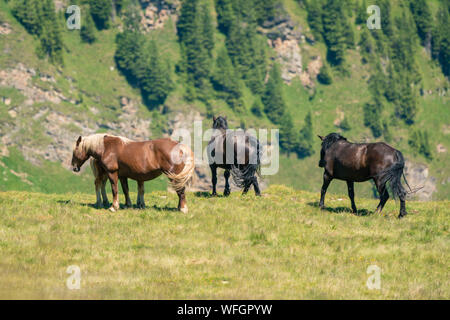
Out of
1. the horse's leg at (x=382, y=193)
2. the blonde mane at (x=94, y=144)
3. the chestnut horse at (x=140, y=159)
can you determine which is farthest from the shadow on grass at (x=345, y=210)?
the blonde mane at (x=94, y=144)

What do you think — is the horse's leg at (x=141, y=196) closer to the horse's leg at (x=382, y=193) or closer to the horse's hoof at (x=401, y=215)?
the horse's leg at (x=382, y=193)

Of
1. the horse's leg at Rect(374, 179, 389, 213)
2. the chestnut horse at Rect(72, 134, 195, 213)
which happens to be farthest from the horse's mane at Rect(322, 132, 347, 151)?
the chestnut horse at Rect(72, 134, 195, 213)

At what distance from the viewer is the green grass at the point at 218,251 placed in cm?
1673

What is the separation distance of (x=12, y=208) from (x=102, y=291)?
381 inches

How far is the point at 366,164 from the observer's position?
85.7 feet

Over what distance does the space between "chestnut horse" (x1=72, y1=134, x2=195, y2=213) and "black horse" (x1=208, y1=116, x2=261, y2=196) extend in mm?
5631

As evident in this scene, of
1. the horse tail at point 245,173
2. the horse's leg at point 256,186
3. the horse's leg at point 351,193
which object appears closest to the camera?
the horse's leg at point 351,193

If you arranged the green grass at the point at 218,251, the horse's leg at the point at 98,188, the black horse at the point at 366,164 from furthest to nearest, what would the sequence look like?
1. the horse's leg at the point at 98,188
2. the black horse at the point at 366,164
3. the green grass at the point at 218,251

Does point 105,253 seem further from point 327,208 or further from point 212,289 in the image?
point 327,208

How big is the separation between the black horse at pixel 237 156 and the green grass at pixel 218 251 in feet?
10.1

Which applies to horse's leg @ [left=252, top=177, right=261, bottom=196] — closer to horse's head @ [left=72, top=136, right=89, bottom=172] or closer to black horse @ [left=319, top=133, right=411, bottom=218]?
black horse @ [left=319, top=133, right=411, bottom=218]

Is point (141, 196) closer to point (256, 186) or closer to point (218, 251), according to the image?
point (218, 251)

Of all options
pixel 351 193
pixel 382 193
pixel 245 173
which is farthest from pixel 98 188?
pixel 382 193
